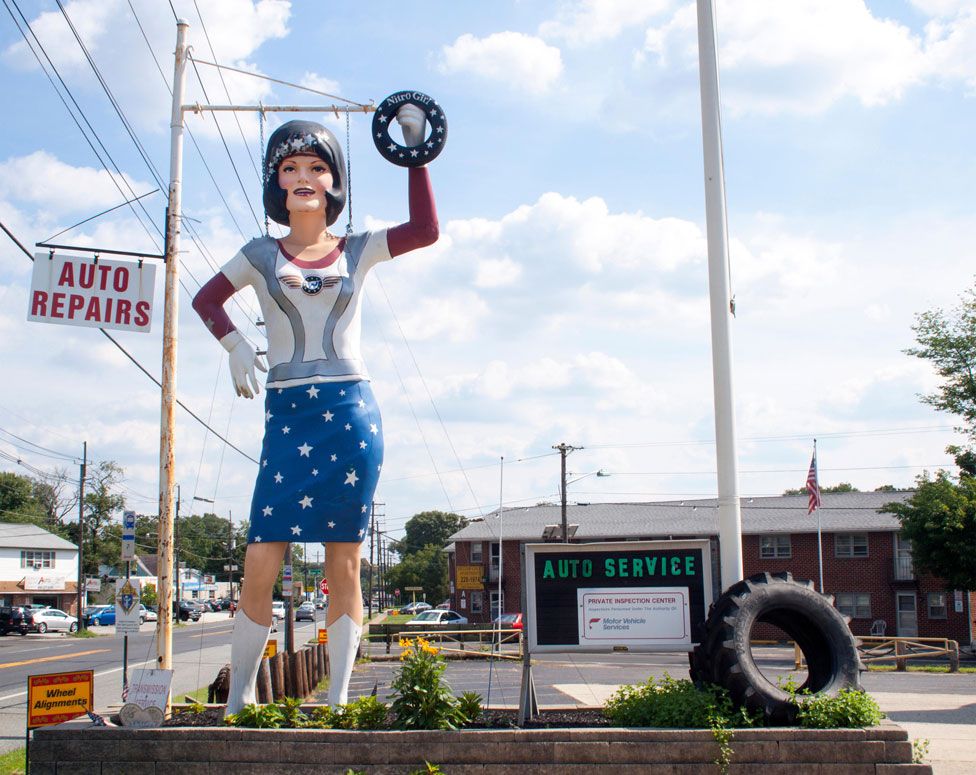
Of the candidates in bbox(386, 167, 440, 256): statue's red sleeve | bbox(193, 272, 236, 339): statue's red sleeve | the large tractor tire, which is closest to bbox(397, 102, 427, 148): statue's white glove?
bbox(386, 167, 440, 256): statue's red sleeve

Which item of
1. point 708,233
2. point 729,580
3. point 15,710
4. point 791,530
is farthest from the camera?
point 791,530

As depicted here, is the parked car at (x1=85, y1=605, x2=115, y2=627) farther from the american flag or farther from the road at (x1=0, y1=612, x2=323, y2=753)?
the american flag

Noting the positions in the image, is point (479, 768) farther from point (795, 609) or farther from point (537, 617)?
point (795, 609)

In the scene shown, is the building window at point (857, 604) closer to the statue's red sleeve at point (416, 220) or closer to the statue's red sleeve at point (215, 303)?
the statue's red sleeve at point (416, 220)

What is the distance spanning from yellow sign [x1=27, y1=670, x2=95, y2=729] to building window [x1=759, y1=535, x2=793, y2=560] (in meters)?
37.6

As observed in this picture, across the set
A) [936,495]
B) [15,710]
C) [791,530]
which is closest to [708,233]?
[15,710]

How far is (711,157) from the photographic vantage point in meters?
10.2

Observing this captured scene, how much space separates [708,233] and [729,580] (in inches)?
136

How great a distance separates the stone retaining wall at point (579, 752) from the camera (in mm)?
7750

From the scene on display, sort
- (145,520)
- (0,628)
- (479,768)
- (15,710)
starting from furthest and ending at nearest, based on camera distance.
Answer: (145,520) < (0,628) < (15,710) < (479,768)

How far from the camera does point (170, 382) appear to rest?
1282cm

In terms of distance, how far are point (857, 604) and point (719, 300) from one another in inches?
1437

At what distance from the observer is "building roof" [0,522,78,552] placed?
63.0 meters

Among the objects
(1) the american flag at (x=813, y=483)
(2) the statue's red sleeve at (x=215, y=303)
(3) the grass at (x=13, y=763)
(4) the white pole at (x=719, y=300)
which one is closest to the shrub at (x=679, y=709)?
(4) the white pole at (x=719, y=300)
